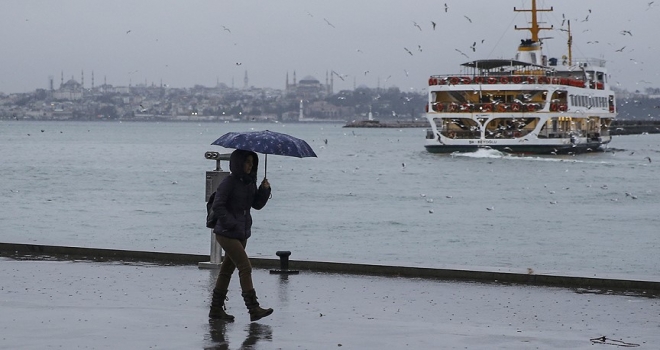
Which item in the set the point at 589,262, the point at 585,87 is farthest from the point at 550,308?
the point at 585,87

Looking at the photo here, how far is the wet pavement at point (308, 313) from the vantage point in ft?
30.5

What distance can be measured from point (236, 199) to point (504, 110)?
64.6 m

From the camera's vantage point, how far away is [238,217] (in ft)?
33.5

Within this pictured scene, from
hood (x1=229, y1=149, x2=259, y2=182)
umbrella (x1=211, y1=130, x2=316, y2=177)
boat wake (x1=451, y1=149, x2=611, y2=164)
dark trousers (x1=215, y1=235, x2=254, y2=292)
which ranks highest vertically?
umbrella (x1=211, y1=130, x2=316, y2=177)

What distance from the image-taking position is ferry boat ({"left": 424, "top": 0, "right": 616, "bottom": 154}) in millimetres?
73938

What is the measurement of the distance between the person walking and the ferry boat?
6394cm

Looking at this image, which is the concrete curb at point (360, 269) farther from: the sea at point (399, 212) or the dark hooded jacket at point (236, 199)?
the dark hooded jacket at point (236, 199)

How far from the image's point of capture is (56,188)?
186 ft

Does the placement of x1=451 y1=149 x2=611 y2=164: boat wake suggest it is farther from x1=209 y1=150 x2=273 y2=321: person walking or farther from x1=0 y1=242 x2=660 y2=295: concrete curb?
x1=209 y1=150 x2=273 y2=321: person walking

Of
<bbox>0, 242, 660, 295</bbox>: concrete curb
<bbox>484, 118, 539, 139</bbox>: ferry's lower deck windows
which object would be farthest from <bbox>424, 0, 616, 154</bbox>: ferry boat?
<bbox>0, 242, 660, 295</bbox>: concrete curb

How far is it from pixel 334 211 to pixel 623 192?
58.7ft

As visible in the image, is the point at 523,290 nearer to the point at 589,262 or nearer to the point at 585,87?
the point at 589,262

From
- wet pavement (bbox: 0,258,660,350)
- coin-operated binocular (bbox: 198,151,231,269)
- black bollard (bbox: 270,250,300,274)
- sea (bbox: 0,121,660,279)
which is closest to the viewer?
wet pavement (bbox: 0,258,660,350)

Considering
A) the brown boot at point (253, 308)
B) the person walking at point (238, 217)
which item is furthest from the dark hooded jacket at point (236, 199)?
the brown boot at point (253, 308)
